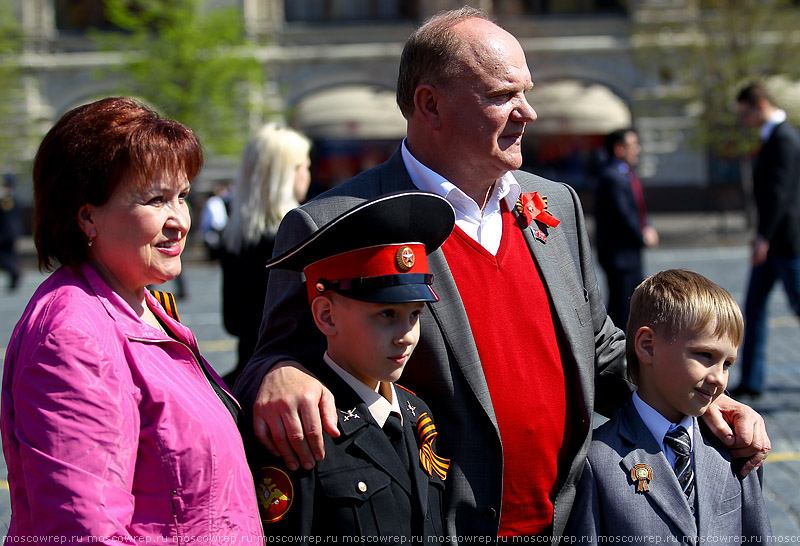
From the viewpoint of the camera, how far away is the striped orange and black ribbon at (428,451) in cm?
223

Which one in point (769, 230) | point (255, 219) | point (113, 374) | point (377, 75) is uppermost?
point (113, 374)

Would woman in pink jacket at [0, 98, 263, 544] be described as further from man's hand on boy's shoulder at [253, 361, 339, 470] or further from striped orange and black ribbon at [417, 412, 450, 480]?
striped orange and black ribbon at [417, 412, 450, 480]

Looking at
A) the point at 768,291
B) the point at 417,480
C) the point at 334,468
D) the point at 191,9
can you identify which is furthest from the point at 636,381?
the point at 191,9

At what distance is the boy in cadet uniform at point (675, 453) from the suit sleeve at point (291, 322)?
2.69 feet

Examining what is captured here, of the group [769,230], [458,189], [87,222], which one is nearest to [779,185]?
[769,230]

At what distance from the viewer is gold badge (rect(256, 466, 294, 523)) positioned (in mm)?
2018

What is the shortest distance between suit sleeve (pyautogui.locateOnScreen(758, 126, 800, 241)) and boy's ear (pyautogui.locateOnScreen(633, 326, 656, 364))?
4.63 m

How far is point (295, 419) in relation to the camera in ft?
6.59

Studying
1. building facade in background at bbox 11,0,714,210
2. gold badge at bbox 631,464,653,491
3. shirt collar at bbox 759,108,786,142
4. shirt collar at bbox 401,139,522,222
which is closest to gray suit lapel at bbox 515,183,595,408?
shirt collar at bbox 401,139,522,222

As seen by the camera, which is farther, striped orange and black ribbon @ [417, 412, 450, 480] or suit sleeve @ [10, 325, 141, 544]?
striped orange and black ribbon @ [417, 412, 450, 480]

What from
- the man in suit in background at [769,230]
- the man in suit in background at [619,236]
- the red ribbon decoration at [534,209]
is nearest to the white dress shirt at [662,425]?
the red ribbon decoration at [534,209]

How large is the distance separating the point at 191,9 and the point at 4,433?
2247cm

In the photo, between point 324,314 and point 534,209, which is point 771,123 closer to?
point 534,209

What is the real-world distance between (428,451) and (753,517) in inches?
36.7
